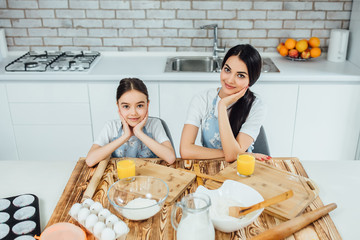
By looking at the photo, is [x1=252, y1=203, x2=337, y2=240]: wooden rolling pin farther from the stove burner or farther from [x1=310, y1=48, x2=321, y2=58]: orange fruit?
the stove burner

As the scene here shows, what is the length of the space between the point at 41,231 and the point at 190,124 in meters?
0.90

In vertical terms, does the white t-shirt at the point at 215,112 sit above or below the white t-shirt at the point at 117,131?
above

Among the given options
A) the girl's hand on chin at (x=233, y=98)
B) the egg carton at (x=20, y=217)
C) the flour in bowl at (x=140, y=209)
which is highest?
the girl's hand on chin at (x=233, y=98)

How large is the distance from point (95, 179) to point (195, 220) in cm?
55

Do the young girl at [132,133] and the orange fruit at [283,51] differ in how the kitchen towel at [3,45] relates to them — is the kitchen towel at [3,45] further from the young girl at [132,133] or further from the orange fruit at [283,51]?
the orange fruit at [283,51]

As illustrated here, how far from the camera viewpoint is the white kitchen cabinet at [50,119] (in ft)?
8.50

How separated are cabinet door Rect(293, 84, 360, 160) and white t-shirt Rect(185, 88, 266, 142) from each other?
89 cm

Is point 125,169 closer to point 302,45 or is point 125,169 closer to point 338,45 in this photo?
point 302,45

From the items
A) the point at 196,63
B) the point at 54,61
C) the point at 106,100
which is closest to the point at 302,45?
the point at 196,63

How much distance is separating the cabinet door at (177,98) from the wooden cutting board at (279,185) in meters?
1.11

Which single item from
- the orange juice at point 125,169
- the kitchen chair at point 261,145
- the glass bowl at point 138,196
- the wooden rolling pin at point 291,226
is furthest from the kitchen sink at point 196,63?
the wooden rolling pin at point 291,226

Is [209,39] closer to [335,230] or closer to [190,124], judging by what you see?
[190,124]

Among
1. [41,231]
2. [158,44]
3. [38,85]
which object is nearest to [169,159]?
[41,231]

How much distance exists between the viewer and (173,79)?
2.53 meters
